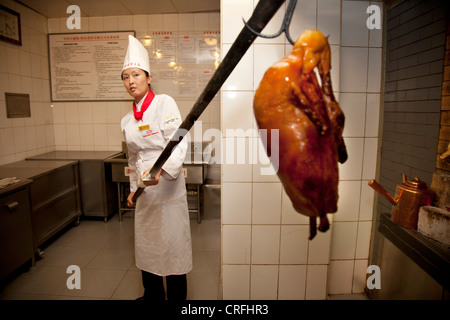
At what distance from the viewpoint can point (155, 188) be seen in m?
1.31

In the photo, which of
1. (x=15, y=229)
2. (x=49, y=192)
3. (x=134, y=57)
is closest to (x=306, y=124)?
(x=134, y=57)

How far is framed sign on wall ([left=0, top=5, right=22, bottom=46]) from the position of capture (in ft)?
6.85

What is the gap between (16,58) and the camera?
2.29m

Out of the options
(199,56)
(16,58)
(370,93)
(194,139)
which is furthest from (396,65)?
(16,58)

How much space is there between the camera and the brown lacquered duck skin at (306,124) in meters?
0.44

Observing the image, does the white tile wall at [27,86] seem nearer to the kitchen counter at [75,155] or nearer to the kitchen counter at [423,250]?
the kitchen counter at [75,155]

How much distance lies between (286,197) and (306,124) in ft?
2.75

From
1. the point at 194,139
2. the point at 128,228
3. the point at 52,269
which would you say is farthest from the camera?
the point at 194,139

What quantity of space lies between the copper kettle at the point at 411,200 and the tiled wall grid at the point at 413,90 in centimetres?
113

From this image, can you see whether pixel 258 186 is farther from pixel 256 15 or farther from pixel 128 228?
pixel 128 228

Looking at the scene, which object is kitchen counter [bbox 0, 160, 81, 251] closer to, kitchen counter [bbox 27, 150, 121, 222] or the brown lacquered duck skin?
kitchen counter [bbox 27, 150, 121, 222]
